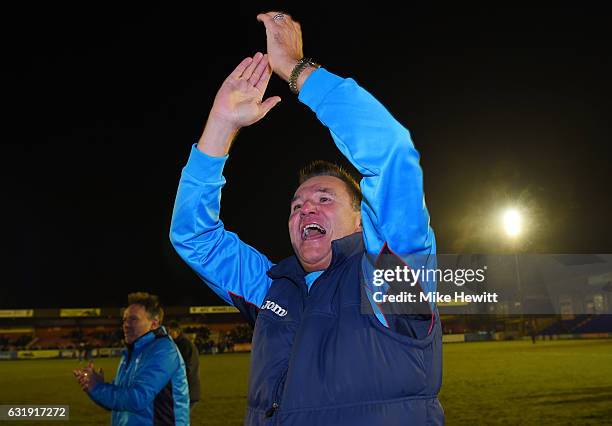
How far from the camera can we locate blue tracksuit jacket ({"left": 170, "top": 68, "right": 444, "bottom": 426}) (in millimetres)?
1855

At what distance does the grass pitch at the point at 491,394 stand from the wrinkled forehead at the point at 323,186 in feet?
27.6

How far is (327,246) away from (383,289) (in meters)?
0.54

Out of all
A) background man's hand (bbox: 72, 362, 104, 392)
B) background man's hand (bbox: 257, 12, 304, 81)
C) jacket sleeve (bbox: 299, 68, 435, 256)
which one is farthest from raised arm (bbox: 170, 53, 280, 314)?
background man's hand (bbox: 72, 362, 104, 392)

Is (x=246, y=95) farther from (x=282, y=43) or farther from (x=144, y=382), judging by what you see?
(x=144, y=382)

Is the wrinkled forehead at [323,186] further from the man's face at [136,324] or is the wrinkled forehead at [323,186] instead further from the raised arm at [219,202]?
the man's face at [136,324]

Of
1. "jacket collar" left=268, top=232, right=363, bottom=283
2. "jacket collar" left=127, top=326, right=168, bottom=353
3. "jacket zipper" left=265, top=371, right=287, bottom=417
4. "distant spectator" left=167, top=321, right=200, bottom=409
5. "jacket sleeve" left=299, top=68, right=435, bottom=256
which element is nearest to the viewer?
"jacket sleeve" left=299, top=68, right=435, bottom=256

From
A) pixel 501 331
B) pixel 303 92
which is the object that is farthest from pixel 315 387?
pixel 501 331

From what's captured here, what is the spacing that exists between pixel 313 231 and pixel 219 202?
48 centimetres

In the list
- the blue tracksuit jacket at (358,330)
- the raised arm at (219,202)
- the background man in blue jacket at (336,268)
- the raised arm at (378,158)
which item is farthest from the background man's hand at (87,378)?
the raised arm at (378,158)

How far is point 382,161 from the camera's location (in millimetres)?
1841

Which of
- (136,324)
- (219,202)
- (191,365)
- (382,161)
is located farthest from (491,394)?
(382,161)

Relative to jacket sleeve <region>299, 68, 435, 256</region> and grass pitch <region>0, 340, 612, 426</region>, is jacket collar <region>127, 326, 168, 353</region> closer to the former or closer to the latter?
jacket sleeve <region>299, 68, 435, 256</region>

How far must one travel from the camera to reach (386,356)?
1902 mm

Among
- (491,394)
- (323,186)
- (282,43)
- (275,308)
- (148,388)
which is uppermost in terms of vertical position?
(282,43)
